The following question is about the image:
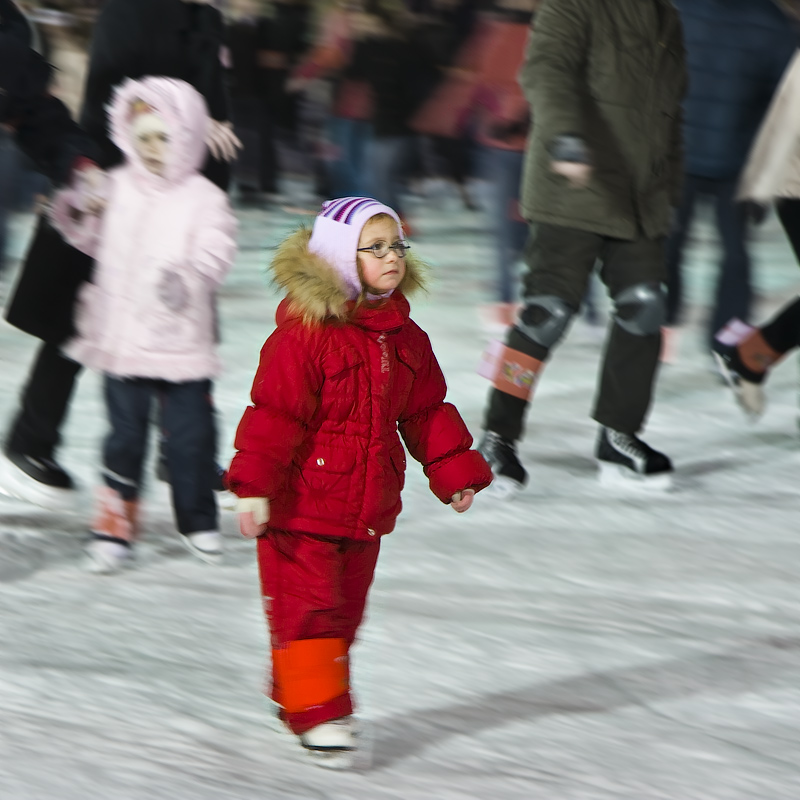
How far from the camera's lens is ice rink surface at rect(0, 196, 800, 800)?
2.56 meters

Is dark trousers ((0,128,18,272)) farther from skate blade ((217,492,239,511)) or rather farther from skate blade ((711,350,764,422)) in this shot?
skate blade ((711,350,764,422))

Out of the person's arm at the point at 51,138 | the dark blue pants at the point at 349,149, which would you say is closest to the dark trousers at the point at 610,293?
the person's arm at the point at 51,138

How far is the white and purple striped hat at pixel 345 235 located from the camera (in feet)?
8.50

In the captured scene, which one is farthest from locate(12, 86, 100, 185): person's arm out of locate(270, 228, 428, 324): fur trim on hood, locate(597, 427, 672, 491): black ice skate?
locate(597, 427, 672, 491): black ice skate

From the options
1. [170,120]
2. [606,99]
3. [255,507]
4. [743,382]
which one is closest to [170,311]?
[170,120]

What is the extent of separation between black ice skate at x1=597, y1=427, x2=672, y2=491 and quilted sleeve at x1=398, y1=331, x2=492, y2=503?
1.83 metres

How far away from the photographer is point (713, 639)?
10.9 feet

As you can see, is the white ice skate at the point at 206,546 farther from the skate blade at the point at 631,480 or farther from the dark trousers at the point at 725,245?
the dark trousers at the point at 725,245

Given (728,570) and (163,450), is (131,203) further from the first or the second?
(728,570)

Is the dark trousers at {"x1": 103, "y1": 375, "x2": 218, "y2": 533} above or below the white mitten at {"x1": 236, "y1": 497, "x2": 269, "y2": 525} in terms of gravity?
below

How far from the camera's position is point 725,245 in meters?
5.81

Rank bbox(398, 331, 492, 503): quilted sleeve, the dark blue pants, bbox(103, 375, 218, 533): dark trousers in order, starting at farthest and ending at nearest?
the dark blue pants < bbox(103, 375, 218, 533): dark trousers < bbox(398, 331, 492, 503): quilted sleeve

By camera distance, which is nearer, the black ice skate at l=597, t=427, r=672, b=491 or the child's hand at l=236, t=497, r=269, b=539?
the child's hand at l=236, t=497, r=269, b=539

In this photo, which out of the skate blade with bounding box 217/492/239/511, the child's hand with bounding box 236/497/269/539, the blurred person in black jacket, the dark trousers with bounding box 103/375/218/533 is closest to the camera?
the child's hand with bounding box 236/497/269/539
